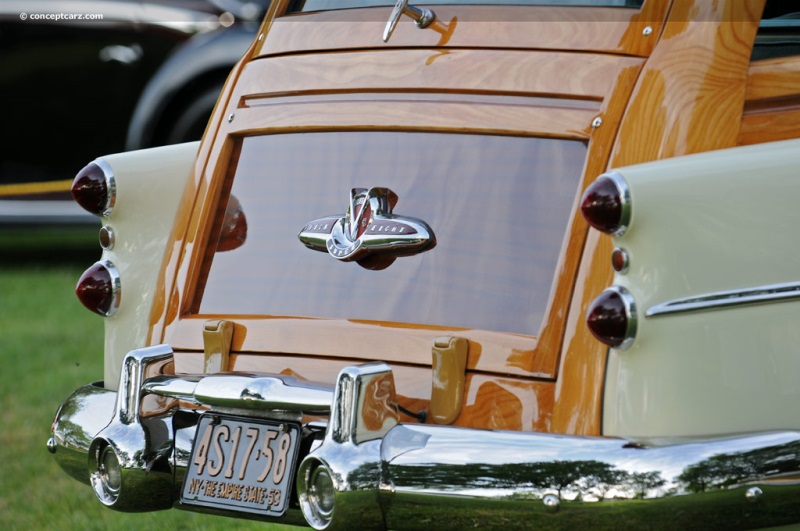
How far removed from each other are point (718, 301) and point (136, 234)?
5.74ft

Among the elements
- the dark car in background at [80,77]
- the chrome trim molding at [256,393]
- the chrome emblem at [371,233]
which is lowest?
the chrome trim molding at [256,393]

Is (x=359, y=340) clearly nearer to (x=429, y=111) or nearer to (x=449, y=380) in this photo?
(x=449, y=380)

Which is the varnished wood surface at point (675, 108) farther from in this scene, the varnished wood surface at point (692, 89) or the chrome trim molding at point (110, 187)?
the chrome trim molding at point (110, 187)

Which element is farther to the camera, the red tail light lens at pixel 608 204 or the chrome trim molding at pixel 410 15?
the chrome trim molding at pixel 410 15

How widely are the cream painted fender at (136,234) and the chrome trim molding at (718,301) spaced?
1590mm

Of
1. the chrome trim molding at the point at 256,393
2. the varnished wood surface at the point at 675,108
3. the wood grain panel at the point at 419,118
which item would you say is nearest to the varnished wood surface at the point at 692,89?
the varnished wood surface at the point at 675,108

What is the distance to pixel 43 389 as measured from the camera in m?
5.83

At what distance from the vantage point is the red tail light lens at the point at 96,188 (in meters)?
3.40

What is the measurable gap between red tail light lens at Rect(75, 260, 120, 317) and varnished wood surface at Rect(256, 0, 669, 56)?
752 millimetres

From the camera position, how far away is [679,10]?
8.84 feet

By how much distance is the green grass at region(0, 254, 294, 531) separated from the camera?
13.8 feet

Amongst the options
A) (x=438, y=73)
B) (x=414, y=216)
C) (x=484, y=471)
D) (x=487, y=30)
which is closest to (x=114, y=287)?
(x=414, y=216)

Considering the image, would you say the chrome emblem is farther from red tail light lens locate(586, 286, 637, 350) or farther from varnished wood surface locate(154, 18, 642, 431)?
red tail light lens locate(586, 286, 637, 350)

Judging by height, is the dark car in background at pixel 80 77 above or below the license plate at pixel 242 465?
above
